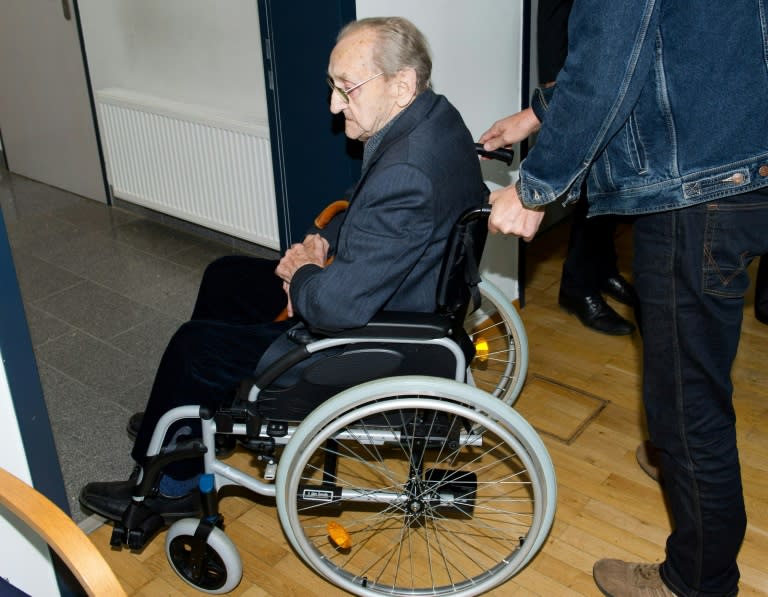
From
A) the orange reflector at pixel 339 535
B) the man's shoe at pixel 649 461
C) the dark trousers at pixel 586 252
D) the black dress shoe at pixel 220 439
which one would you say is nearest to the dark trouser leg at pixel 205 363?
the black dress shoe at pixel 220 439

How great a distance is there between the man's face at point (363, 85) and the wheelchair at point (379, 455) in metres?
0.33

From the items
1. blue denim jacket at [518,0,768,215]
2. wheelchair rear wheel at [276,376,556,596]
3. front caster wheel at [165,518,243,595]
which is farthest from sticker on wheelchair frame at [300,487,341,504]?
blue denim jacket at [518,0,768,215]

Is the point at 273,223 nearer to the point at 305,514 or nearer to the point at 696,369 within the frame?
the point at 305,514

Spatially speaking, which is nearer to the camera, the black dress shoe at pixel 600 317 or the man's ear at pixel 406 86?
the man's ear at pixel 406 86

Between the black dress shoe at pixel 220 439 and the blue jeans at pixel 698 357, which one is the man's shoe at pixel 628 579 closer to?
the blue jeans at pixel 698 357

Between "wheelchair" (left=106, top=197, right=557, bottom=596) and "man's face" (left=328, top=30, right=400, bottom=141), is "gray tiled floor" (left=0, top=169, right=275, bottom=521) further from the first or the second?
"man's face" (left=328, top=30, right=400, bottom=141)

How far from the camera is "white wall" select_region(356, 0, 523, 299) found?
246cm

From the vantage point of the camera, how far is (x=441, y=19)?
2.50 m

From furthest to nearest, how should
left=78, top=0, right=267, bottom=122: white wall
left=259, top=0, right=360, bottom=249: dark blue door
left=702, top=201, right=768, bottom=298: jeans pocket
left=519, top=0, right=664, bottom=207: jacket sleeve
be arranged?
1. left=78, top=0, right=267, bottom=122: white wall
2. left=259, top=0, right=360, bottom=249: dark blue door
3. left=702, top=201, right=768, bottom=298: jeans pocket
4. left=519, top=0, right=664, bottom=207: jacket sleeve

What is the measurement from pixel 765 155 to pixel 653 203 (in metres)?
0.19

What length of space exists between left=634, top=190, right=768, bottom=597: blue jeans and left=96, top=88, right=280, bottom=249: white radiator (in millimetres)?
2087

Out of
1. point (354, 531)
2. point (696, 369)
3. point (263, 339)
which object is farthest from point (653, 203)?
point (354, 531)

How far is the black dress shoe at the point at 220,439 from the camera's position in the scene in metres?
2.09

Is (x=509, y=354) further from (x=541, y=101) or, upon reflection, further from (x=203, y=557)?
(x=203, y=557)
